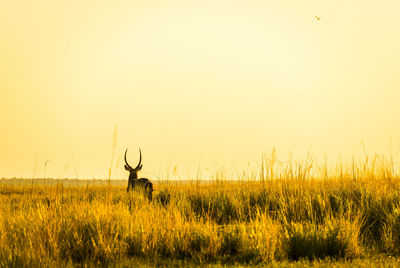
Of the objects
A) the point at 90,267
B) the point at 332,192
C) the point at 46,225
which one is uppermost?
the point at 332,192

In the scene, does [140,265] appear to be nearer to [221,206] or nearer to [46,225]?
[46,225]

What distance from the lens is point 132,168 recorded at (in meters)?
16.0

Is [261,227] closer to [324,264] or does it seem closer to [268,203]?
[324,264]

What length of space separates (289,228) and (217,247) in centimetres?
124

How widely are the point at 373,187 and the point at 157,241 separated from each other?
5958 millimetres

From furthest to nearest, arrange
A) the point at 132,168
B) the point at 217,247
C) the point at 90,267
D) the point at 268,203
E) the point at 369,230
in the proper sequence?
the point at 132,168 < the point at 268,203 < the point at 369,230 < the point at 217,247 < the point at 90,267

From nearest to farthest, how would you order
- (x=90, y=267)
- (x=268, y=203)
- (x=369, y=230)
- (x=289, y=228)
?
(x=90, y=267)
(x=289, y=228)
(x=369, y=230)
(x=268, y=203)

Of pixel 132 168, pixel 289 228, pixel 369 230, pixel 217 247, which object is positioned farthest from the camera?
pixel 132 168

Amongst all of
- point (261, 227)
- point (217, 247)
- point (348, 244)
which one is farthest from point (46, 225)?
point (348, 244)

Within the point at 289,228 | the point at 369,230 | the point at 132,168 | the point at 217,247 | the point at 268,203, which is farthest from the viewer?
the point at 132,168

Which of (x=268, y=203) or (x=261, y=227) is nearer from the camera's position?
(x=261, y=227)

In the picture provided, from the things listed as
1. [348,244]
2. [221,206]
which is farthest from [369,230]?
[221,206]

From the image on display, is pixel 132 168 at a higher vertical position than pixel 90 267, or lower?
higher

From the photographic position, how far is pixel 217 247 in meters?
5.88
